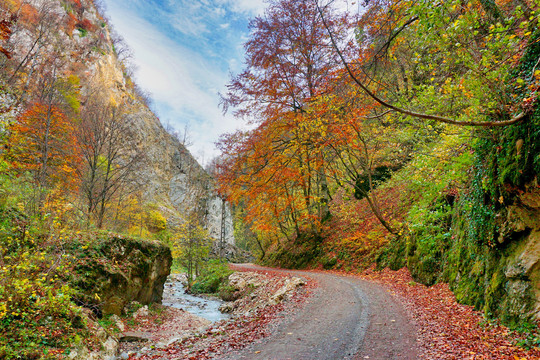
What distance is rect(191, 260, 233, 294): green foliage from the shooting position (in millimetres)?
17469

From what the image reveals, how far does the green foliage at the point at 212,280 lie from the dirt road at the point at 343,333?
1117 centimetres

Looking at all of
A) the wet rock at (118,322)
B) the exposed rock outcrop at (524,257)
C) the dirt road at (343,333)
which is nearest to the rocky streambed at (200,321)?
the wet rock at (118,322)

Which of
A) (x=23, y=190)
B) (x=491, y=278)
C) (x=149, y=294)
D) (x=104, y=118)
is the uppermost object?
(x=104, y=118)

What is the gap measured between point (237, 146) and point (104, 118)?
6601mm

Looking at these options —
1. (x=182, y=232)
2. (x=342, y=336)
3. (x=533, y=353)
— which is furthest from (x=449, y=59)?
(x=182, y=232)

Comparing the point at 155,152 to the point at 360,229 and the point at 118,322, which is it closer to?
the point at 360,229

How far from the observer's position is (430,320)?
5.69 meters

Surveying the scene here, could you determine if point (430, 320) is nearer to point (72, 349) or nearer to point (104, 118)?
point (72, 349)

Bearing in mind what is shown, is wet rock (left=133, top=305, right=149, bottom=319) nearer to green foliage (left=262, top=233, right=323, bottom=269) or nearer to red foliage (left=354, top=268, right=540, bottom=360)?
red foliage (left=354, top=268, right=540, bottom=360)

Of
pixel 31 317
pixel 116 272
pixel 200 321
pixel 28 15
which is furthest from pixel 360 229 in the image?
pixel 28 15

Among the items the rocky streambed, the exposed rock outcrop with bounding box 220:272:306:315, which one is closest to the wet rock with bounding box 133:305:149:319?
the rocky streambed

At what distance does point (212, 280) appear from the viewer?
692 inches

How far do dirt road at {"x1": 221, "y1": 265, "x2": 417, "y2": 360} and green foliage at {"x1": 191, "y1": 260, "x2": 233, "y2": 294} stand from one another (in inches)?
440

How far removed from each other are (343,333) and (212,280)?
45.5ft
